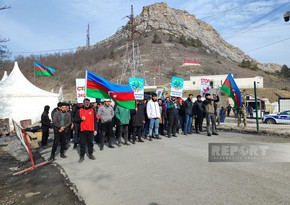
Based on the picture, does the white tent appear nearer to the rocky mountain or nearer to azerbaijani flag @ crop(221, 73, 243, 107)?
azerbaijani flag @ crop(221, 73, 243, 107)

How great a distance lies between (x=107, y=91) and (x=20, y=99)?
48.0 feet

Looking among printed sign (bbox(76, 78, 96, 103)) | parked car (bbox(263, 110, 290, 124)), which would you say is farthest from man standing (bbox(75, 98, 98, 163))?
parked car (bbox(263, 110, 290, 124))

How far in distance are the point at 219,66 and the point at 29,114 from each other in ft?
238

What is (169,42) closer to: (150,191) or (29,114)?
(29,114)

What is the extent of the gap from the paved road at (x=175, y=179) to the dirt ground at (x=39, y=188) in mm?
238

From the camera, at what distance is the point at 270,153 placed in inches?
304

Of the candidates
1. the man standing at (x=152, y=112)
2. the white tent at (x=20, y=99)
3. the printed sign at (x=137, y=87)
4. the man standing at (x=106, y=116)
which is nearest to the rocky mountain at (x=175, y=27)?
the white tent at (x=20, y=99)

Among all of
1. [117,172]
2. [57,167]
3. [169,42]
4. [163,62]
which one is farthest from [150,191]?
[169,42]

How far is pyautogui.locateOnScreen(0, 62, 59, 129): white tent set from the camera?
20469 mm

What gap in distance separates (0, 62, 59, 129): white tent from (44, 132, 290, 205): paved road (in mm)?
14506

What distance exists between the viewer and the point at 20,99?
21.1 m

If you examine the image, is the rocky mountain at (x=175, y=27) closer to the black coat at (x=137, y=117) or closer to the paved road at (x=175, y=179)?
the black coat at (x=137, y=117)

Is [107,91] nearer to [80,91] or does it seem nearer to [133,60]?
[80,91]

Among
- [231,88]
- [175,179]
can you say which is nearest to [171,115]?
[231,88]
